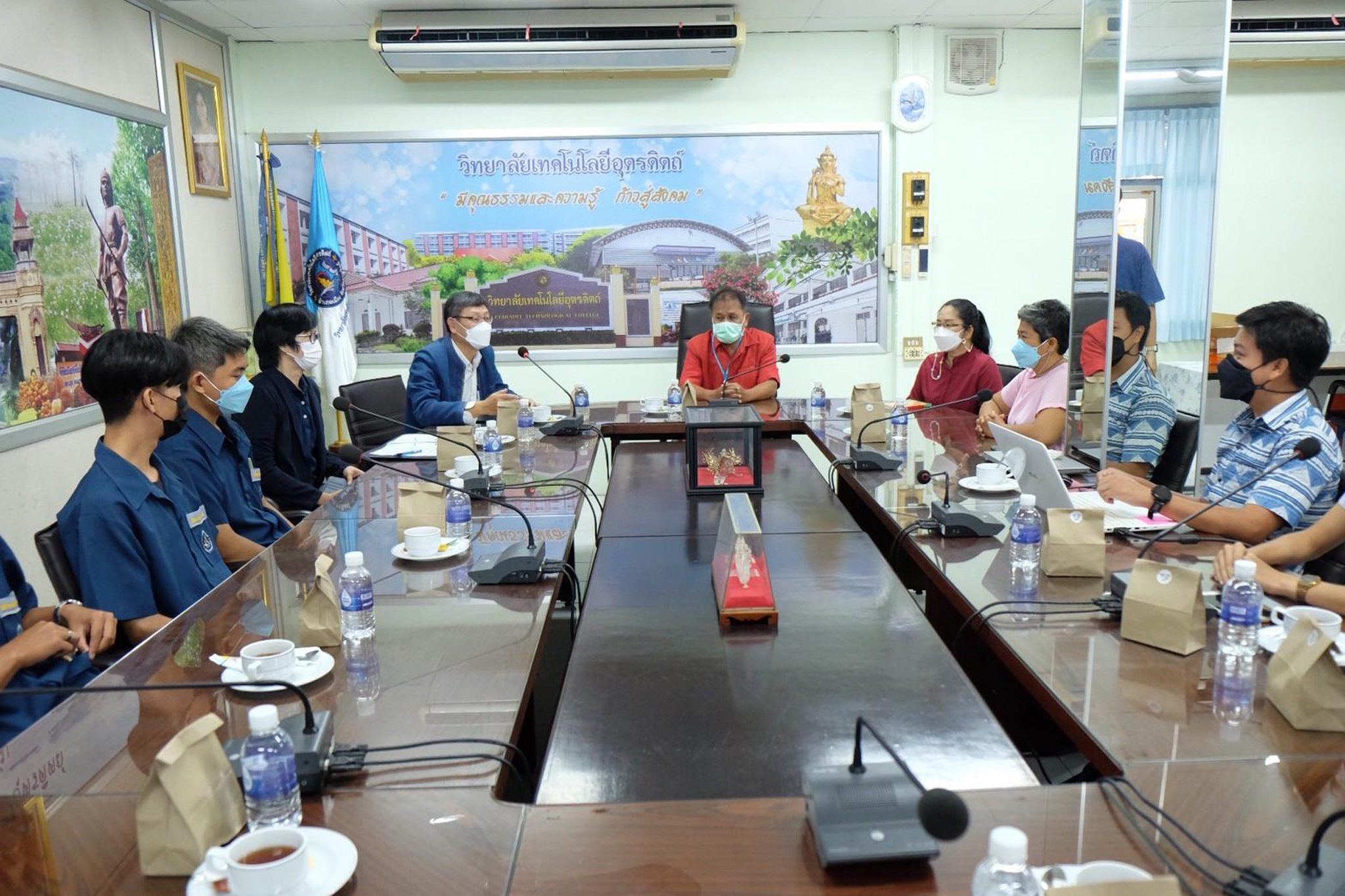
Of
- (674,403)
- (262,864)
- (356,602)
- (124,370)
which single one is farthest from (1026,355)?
(262,864)

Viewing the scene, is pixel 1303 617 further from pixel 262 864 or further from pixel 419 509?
pixel 419 509

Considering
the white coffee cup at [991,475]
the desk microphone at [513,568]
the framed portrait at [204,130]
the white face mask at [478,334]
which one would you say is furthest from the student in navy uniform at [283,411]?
the white coffee cup at [991,475]

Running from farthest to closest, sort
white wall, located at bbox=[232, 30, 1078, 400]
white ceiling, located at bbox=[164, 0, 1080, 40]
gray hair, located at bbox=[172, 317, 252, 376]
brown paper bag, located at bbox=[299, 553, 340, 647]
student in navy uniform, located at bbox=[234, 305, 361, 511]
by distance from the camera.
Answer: white wall, located at bbox=[232, 30, 1078, 400]
white ceiling, located at bbox=[164, 0, 1080, 40]
student in navy uniform, located at bbox=[234, 305, 361, 511]
gray hair, located at bbox=[172, 317, 252, 376]
brown paper bag, located at bbox=[299, 553, 340, 647]

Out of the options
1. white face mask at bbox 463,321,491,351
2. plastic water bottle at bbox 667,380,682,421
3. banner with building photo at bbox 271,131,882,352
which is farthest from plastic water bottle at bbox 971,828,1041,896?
banner with building photo at bbox 271,131,882,352

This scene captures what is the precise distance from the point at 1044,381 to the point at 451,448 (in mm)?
2041

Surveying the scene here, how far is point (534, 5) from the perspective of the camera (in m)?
4.86

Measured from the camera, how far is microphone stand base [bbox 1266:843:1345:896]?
0.90 meters

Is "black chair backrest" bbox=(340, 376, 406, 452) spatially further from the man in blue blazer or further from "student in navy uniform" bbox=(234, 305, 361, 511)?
"student in navy uniform" bbox=(234, 305, 361, 511)

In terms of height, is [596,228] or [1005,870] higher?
[596,228]

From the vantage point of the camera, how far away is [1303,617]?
1.32 meters

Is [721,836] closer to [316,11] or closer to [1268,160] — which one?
[316,11]

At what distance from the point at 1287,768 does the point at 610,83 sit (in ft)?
16.0

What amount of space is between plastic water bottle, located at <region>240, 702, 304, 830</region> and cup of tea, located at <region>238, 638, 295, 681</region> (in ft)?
1.27

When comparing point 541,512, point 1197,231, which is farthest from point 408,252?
point 1197,231
